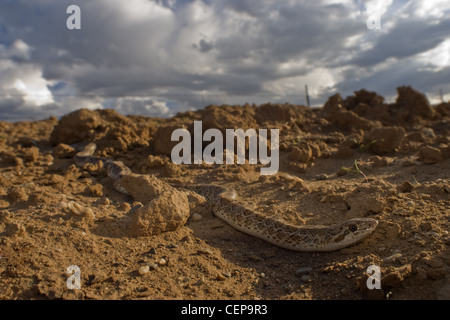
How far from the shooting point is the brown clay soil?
3516 millimetres

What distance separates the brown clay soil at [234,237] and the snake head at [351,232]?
117mm

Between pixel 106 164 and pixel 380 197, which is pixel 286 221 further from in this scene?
pixel 106 164

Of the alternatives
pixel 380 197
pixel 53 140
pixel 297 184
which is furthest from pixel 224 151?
pixel 53 140

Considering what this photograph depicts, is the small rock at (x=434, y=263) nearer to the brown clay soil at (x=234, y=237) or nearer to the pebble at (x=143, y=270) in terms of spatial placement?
the brown clay soil at (x=234, y=237)

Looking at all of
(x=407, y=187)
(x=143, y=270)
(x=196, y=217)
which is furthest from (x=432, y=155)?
(x=143, y=270)

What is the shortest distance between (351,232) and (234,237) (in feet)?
5.29

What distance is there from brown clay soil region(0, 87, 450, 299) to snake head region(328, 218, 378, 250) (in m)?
0.12

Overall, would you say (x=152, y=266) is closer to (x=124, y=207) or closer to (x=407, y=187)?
(x=124, y=207)

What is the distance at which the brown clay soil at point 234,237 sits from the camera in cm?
352

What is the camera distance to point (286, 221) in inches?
194

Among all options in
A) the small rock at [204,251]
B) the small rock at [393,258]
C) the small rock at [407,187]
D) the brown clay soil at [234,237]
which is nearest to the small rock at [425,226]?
the brown clay soil at [234,237]

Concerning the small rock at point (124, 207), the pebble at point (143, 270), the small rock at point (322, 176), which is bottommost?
the pebble at point (143, 270)

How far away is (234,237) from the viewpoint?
494 cm

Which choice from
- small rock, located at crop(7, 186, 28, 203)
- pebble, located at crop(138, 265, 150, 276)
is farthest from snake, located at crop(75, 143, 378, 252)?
small rock, located at crop(7, 186, 28, 203)
